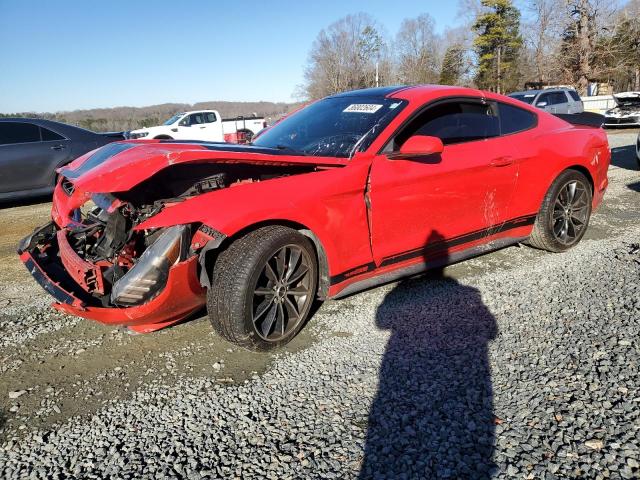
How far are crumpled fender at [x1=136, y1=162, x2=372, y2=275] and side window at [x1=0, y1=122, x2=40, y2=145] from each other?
20.9ft


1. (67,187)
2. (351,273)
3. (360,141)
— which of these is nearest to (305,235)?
(351,273)

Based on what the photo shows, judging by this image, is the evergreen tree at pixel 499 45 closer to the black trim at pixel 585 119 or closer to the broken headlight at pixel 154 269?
the black trim at pixel 585 119

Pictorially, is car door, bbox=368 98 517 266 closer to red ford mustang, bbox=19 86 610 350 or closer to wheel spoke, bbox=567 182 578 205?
red ford mustang, bbox=19 86 610 350

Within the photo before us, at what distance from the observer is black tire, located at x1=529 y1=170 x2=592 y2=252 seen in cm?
422

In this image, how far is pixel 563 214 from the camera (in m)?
4.39

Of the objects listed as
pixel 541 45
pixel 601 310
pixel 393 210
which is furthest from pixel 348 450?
pixel 541 45

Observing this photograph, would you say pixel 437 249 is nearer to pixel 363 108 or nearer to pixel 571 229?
pixel 363 108

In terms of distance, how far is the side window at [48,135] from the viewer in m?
7.79

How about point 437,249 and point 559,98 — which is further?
point 559,98

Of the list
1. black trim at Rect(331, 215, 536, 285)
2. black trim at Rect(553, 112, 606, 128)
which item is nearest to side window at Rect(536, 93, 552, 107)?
black trim at Rect(553, 112, 606, 128)

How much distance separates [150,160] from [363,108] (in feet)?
5.64

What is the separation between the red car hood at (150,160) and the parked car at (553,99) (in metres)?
14.4

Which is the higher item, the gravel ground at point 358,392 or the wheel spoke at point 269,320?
the wheel spoke at point 269,320

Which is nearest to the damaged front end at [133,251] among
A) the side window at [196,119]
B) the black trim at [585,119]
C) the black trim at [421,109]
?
the black trim at [421,109]
